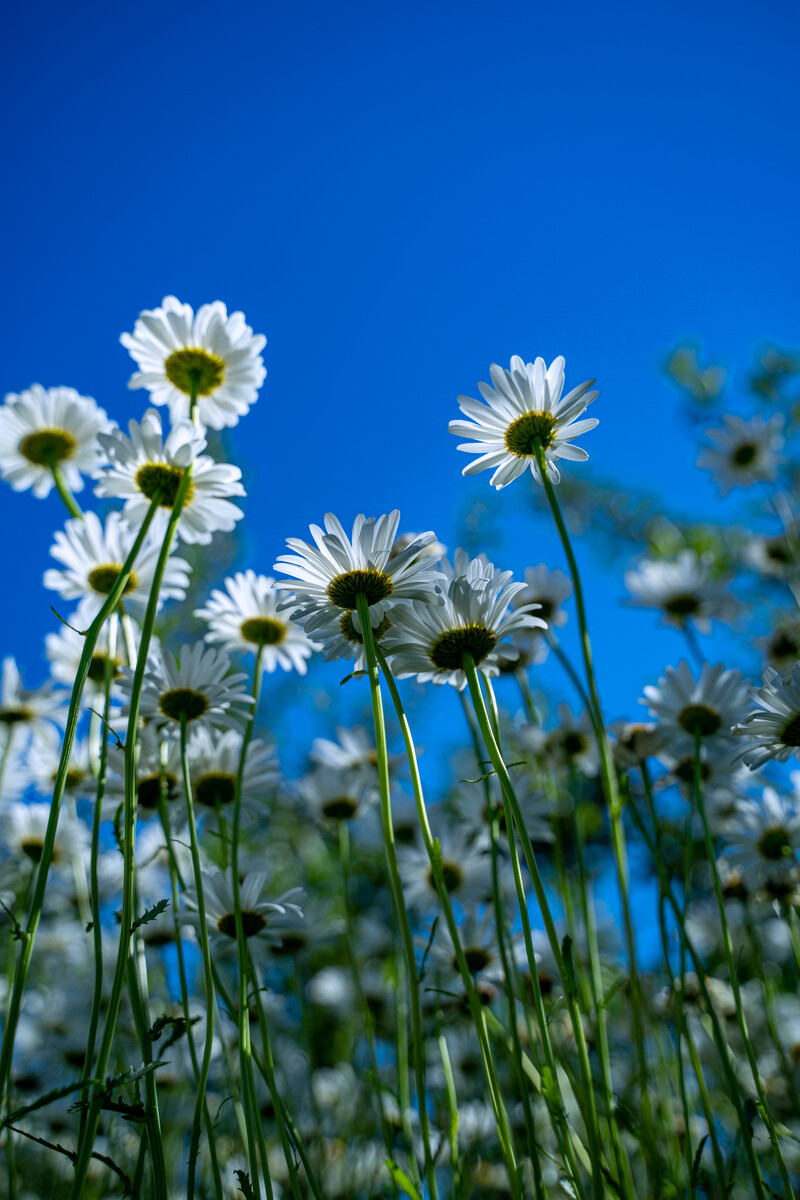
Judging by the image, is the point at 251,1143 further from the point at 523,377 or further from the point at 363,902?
the point at 363,902

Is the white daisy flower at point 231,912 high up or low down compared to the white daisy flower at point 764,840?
down

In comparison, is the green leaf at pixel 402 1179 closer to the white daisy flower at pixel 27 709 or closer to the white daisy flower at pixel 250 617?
the white daisy flower at pixel 250 617

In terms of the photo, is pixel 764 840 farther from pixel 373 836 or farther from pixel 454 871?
pixel 373 836

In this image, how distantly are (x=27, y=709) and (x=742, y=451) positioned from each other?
7.91 ft

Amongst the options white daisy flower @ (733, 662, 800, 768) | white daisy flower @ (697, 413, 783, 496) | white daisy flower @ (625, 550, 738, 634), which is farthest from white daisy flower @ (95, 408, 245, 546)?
white daisy flower @ (697, 413, 783, 496)

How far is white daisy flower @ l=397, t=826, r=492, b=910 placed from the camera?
1716 millimetres

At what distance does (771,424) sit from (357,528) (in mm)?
2431

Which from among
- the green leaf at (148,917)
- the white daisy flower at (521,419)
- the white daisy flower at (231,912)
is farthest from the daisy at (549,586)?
the green leaf at (148,917)

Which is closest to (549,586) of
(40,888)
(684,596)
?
(684,596)

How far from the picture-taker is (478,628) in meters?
1.03

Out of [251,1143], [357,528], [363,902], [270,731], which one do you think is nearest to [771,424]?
[357,528]

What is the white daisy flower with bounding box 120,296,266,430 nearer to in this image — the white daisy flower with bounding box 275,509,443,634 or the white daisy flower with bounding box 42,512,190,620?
the white daisy flower with bounding box 42,512,190,620

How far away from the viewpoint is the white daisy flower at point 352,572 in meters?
0.98

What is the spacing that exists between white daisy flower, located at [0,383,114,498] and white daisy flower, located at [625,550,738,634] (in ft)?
3.90
